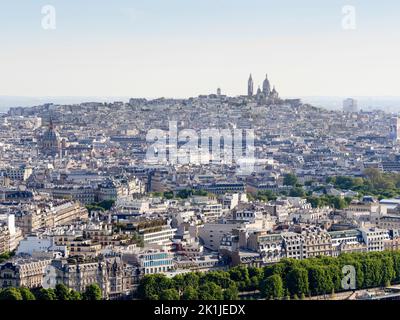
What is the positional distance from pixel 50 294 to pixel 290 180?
541 inches

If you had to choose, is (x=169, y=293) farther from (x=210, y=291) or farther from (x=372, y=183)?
(x=372, y=183)

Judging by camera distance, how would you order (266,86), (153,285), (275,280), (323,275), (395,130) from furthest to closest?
1. (395,130)
2. (266,86)
3. (275,280)
4. (323,275)
5. (153,285)

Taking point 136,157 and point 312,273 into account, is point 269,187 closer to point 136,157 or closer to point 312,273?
point 136,157

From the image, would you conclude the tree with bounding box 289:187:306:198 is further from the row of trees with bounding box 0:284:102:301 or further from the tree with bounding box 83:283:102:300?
the row of trees with bounding box 0:284:102:301

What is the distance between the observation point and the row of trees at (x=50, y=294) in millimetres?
7906

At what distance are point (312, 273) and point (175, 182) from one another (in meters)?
11.8

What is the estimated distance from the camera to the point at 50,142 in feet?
101

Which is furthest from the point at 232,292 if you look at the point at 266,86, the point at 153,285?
the point at 266,86

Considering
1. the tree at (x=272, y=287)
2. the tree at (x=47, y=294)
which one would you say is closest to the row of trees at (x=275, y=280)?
the tree at (x=272, y=287)

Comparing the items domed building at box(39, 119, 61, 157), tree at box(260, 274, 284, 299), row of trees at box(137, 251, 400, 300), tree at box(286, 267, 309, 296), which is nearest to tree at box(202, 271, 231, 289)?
row of trees at box(137, 251, 400, 300)

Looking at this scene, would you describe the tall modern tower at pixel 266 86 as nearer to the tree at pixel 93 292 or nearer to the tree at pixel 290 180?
the tree at pixel 290 180

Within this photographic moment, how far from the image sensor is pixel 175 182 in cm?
2116

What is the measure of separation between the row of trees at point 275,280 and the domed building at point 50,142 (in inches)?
795
